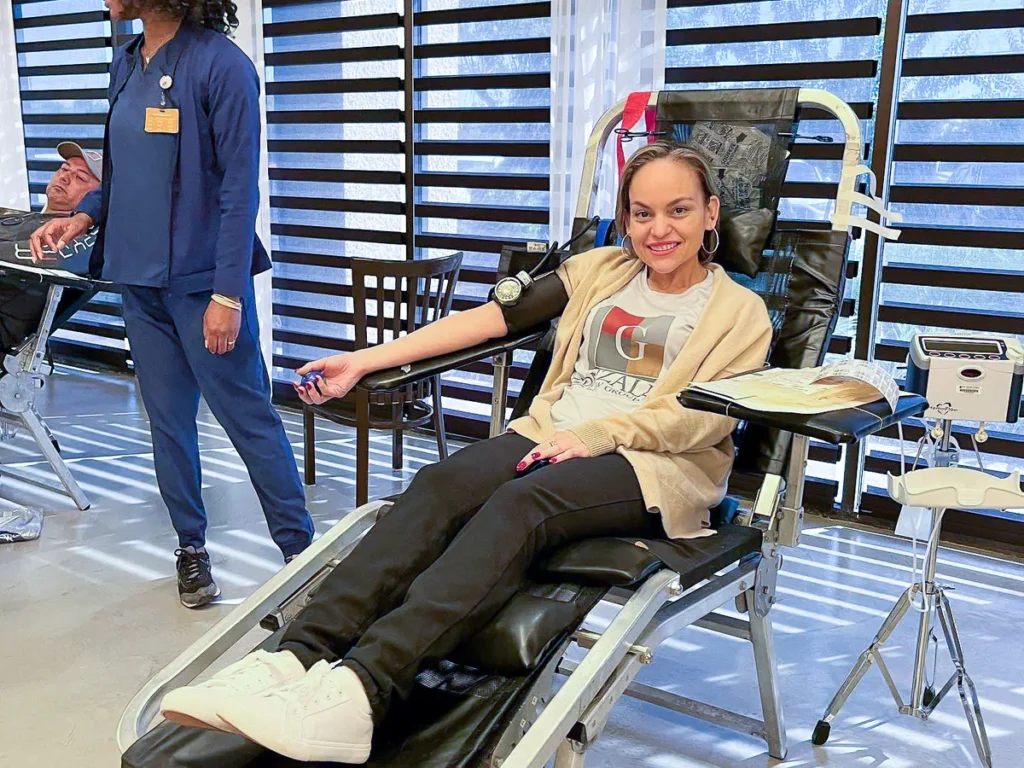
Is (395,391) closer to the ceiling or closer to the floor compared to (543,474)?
closer to the floor

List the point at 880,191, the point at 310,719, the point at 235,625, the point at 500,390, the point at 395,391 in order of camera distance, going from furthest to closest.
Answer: the point at 395,391 < the point at 880,191 < the point at 500,390 < the point at 235,625 < the point at 310,719

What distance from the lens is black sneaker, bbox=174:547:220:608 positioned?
2.58m

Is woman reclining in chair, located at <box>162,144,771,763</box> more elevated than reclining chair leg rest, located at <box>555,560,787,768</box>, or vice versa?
woman reclining in chair, located at <box>162,144,771,763</box>

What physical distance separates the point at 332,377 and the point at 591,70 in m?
1.86

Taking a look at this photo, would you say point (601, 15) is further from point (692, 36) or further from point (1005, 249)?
point (1005, 249)

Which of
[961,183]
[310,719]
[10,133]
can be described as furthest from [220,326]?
[10,133]

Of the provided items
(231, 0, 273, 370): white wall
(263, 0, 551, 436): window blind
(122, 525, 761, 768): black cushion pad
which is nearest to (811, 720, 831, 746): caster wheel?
(122, 525, 761, 768): black cushion pad

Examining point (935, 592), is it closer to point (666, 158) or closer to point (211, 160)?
point (666, 158)

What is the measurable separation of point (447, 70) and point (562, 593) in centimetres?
291

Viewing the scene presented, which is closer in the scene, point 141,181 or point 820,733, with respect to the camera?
point 820,733

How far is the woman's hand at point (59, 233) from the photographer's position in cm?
281

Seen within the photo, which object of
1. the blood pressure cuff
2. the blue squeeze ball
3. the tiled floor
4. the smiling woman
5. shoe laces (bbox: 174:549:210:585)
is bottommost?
the tiled floor

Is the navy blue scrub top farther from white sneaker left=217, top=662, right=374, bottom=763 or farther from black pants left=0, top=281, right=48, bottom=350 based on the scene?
white sneaker left=217, top=662, right=374, bottom=763

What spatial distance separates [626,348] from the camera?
77.4 inches
